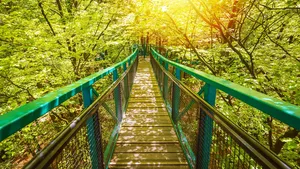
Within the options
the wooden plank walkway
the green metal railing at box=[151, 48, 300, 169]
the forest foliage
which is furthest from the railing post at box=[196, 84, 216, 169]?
the forest foliage

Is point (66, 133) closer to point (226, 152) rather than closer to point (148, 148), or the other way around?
point (226, 152)

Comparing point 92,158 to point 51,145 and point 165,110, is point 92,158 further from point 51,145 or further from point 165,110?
point 165,110

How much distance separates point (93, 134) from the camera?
235cm

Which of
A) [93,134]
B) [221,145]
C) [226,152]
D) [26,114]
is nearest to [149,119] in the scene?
[93,134]

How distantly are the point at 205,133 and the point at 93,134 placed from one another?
1379 mm

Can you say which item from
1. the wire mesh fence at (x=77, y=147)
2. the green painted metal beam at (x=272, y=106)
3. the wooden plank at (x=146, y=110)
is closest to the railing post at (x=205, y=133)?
the green painted metal beam at (x=272, y=106)

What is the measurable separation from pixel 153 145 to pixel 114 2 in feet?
30.0

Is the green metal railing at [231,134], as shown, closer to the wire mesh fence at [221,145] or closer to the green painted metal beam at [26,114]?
the wire mesh fence at [221,145]

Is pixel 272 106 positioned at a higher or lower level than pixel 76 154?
higher

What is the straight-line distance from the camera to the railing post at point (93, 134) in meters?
2.23

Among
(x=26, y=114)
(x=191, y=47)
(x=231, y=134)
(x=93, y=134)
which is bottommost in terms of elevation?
(x=93, y=134)

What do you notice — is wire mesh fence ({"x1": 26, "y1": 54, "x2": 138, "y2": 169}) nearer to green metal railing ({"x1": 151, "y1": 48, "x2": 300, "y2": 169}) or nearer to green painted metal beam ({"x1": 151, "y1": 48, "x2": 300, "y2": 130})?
green metal railing ({"x1": 151, "y1": 48, "x2": 300, "y2": 169})

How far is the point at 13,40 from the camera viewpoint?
7.28 m

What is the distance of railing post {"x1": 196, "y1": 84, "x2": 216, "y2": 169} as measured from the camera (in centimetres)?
221
